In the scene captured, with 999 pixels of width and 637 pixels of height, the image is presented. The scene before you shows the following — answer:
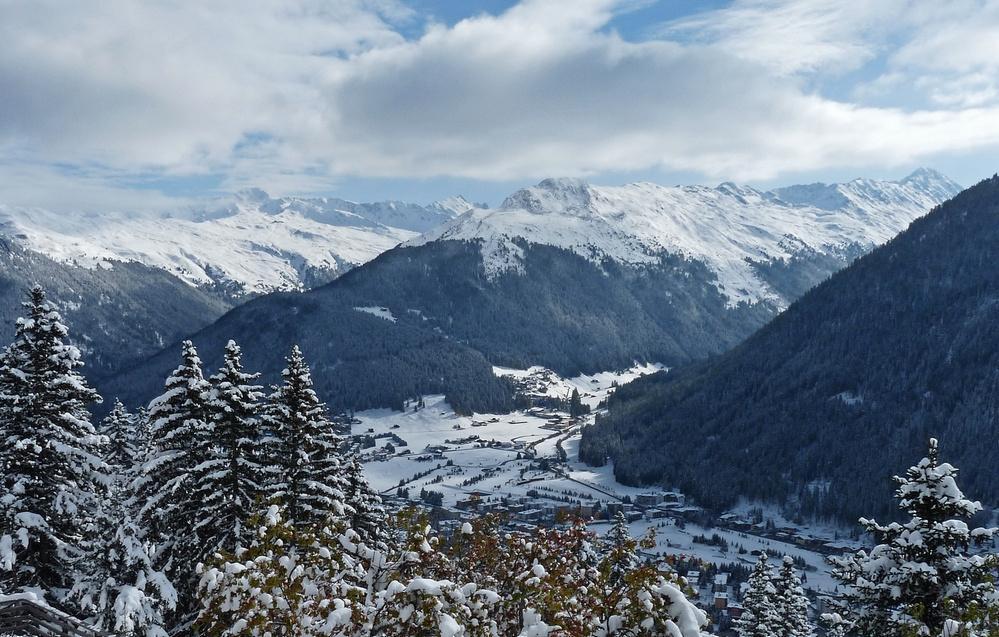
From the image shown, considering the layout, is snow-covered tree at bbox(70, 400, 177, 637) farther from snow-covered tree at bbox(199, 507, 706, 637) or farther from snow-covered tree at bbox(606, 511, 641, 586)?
snow-covered tree at bbox(606, 511, 641, 586)

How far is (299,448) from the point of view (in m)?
31.1

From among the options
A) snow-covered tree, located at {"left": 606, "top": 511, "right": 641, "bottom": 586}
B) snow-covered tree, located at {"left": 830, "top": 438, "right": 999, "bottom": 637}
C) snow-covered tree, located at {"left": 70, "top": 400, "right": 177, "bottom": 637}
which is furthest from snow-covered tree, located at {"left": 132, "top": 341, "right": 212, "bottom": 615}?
snow-covered tree, located at {"left": 830, "top": 438, "right": 999, "bottom": 637}

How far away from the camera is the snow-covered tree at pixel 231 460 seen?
95.1 ft

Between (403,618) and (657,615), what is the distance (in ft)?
16.3

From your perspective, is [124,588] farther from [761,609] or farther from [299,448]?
[761,609]

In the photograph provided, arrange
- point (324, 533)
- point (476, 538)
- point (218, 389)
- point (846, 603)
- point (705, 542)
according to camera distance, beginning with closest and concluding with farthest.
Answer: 1. point (324, 533)
2. point (476, 538)
3. point (846, 603)
4. point (218, 389)
5. point (705, 542)

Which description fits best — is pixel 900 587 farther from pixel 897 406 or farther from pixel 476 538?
pixel 897 406

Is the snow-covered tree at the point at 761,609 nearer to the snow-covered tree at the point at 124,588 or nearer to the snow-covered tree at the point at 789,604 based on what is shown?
the snow-covered tree at the point at 789,604

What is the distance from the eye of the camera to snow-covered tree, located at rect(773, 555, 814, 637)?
43969 millimetres

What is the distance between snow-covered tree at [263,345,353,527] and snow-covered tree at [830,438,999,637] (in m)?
20.2

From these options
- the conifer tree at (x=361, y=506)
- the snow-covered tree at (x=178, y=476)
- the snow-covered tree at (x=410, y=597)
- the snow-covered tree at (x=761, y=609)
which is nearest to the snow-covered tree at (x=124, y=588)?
the snow-covered tree at (x=178, y=476)

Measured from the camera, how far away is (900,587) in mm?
21125

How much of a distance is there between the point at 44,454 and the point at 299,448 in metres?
10.0

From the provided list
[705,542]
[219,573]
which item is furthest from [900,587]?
[705,542]
